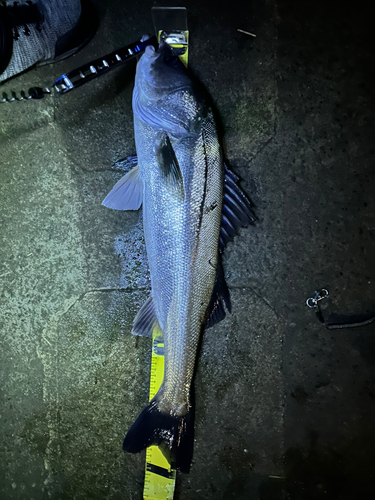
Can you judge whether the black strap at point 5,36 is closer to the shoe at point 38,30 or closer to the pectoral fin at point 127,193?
the shoe at point 38,30

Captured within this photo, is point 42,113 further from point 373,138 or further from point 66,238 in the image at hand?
point 373,138

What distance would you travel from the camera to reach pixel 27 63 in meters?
1.99

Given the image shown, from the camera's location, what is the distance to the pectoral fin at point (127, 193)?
192 cm

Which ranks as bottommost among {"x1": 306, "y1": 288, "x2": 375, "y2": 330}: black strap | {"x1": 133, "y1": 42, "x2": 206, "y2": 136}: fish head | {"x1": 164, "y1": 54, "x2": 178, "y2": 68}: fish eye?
{"x1": 306, "y1": 288, "x2": 375, "y2": 330}: black strap

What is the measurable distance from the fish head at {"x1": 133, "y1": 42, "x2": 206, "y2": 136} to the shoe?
0.66m

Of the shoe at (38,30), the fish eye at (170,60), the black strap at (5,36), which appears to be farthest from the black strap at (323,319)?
the black strap at (5,36)

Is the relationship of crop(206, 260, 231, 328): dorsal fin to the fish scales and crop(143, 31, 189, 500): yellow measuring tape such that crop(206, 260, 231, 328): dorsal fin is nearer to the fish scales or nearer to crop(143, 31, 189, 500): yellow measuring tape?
the fish scales

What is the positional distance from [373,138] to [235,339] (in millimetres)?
1799

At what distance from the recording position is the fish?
1.74 meters

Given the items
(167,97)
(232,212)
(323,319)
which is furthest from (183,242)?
(323,319)

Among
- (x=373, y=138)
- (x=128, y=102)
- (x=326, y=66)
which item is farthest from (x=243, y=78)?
(x=373, y=138)

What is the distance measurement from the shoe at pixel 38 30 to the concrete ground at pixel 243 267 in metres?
0.12

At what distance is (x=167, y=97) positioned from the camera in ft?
5.74

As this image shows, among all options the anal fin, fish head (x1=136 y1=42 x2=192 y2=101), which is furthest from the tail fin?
fish head (x1=136 y1=42 x2=192 y2=101)
